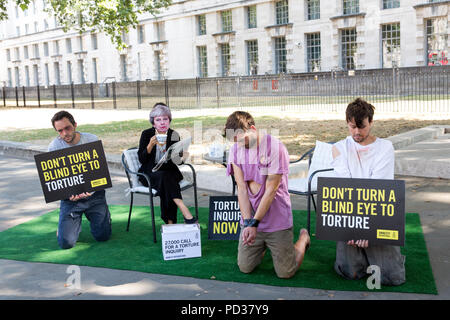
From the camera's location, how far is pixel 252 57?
43719 mm

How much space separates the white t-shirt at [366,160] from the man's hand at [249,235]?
920mm

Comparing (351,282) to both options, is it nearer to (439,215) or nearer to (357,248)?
(357,248)

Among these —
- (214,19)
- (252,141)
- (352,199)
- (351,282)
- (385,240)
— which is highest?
(214,19)

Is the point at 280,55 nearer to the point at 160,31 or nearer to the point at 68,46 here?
the point at 160,31

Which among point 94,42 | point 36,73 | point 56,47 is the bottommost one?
point 36,73

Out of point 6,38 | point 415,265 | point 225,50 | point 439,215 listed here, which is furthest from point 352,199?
point 6,38

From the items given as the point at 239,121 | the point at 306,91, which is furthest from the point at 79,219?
the point at 306,91

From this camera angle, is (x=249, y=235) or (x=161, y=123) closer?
(x=249, y=235)

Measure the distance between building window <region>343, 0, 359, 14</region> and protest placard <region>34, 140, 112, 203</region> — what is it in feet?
109

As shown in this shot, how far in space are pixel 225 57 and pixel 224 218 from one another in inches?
1621

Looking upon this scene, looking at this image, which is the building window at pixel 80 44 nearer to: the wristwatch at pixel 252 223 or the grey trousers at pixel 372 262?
the wristwatch at pixel 252 223

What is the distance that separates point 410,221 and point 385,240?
2.09 metres

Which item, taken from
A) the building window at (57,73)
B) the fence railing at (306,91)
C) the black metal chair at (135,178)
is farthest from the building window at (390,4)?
the building window at (57,73)

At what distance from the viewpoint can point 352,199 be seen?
15.8 ft
